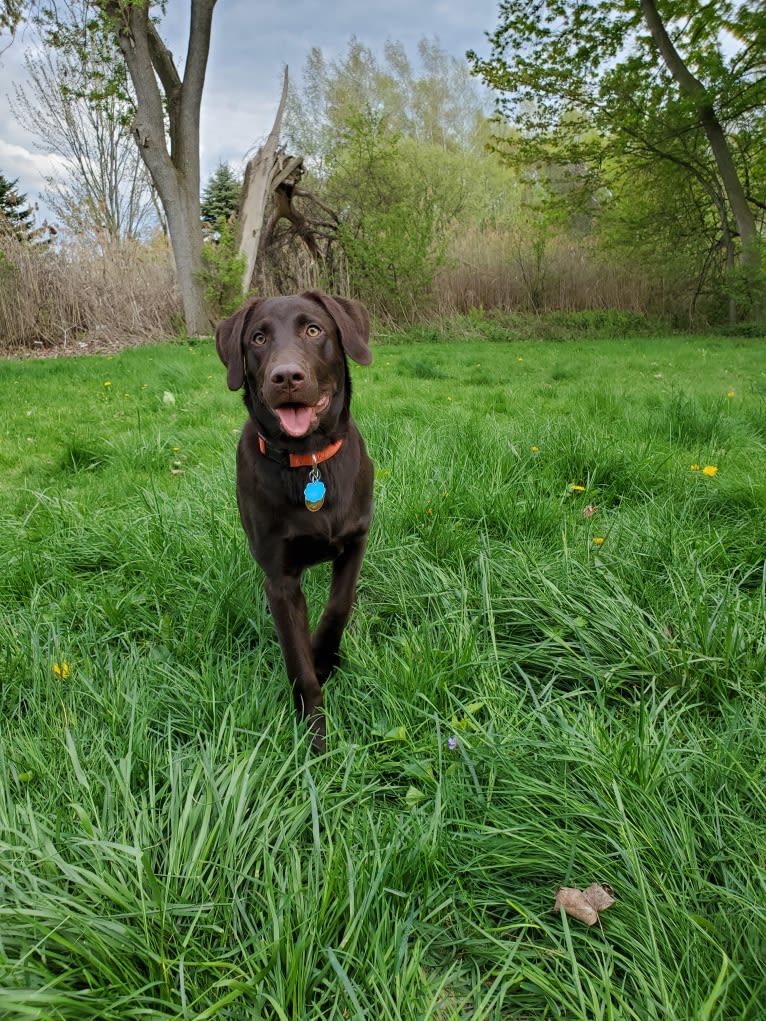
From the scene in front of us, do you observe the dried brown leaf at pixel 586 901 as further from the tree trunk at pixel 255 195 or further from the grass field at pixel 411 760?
the tree trunk at pixel 255 195

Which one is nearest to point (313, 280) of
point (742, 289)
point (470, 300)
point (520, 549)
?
point (470, 300)

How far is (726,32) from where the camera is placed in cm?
1265

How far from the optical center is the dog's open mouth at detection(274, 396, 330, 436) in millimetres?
1712

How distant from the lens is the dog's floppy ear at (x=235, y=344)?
6.59 ft

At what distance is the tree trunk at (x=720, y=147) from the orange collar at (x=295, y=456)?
1489 cm

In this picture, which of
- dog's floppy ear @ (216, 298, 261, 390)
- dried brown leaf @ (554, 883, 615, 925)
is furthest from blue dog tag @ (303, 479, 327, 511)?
dried brown leaf @ (554, 883, 615, 925)

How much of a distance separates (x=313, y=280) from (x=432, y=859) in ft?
50.3

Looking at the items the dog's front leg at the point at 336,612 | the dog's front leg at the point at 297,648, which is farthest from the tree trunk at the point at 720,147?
the dog's front leg at the point at 297,648

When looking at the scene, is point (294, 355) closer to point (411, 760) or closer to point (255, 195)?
point (411, 760)

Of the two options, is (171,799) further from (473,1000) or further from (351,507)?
(351,507)

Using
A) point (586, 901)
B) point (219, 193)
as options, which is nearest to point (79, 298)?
point (586, 901)

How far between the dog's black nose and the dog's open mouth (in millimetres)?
81

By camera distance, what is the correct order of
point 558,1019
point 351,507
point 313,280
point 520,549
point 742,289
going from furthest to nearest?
1. point 313,280
2. point 742,289
3. point 520,549
4. point 351,507
5. point 558,1019

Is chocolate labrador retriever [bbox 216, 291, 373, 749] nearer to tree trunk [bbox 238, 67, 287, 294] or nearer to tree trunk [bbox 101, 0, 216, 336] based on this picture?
tree trunk [bbox 101, 0, 216, 336]
